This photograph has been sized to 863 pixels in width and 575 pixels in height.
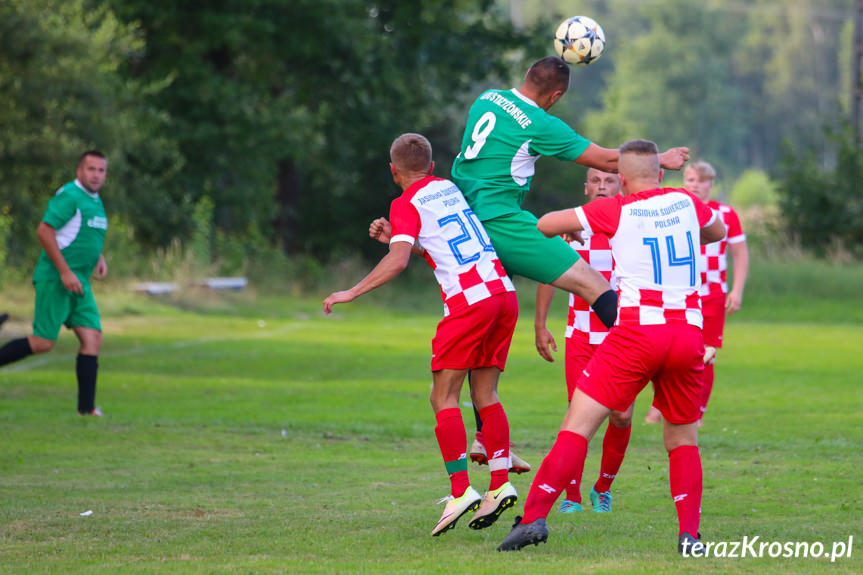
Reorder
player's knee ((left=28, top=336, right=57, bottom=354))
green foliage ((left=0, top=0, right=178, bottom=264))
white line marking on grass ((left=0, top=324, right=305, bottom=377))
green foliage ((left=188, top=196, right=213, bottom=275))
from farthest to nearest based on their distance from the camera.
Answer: green foliage ((left=188, top=196, right=213, bottom=275)) < green foliage ((left=0, top=0, right=178, bottom=264)) < white line marking on grass ((left=0, top=324, right=305, bottom=377)) < player's knee ((left=28, top=336, right=57, bottom=354))

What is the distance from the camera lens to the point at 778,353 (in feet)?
61.5

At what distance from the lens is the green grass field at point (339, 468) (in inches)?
234

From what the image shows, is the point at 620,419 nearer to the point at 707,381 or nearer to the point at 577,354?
the point at 577,354

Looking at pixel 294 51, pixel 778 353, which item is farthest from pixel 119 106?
pixel 778 353

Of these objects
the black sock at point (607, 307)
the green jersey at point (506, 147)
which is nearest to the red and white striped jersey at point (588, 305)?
the black sock at point (607, 307)

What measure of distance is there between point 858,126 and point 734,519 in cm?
3370

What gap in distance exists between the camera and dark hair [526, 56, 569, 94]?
686 centimetres

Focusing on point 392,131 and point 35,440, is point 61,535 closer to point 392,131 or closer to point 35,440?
point 35,440

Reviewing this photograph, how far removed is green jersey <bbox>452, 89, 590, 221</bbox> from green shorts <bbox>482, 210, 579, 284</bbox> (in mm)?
76

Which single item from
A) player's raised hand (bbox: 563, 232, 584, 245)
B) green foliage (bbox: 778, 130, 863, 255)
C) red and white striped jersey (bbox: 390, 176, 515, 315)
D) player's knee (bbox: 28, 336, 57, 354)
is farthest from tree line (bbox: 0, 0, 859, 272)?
red and white striped jersey (bbox: 390, 176, 515, 315)

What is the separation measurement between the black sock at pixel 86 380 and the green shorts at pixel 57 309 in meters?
0.33

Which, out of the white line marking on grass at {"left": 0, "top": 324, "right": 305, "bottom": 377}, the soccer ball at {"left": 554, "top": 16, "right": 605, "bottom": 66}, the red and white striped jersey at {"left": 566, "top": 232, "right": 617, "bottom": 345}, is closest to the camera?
the red and white striped jersey at {"left": 566, "top": 232, "right": 617, "bottom": 345}

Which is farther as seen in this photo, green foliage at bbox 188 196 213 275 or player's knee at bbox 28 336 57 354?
green foliage at bbox 188 196 213 275

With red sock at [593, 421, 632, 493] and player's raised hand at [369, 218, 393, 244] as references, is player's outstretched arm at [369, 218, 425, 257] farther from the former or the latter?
red sock at [593, 421, 632, 493]
